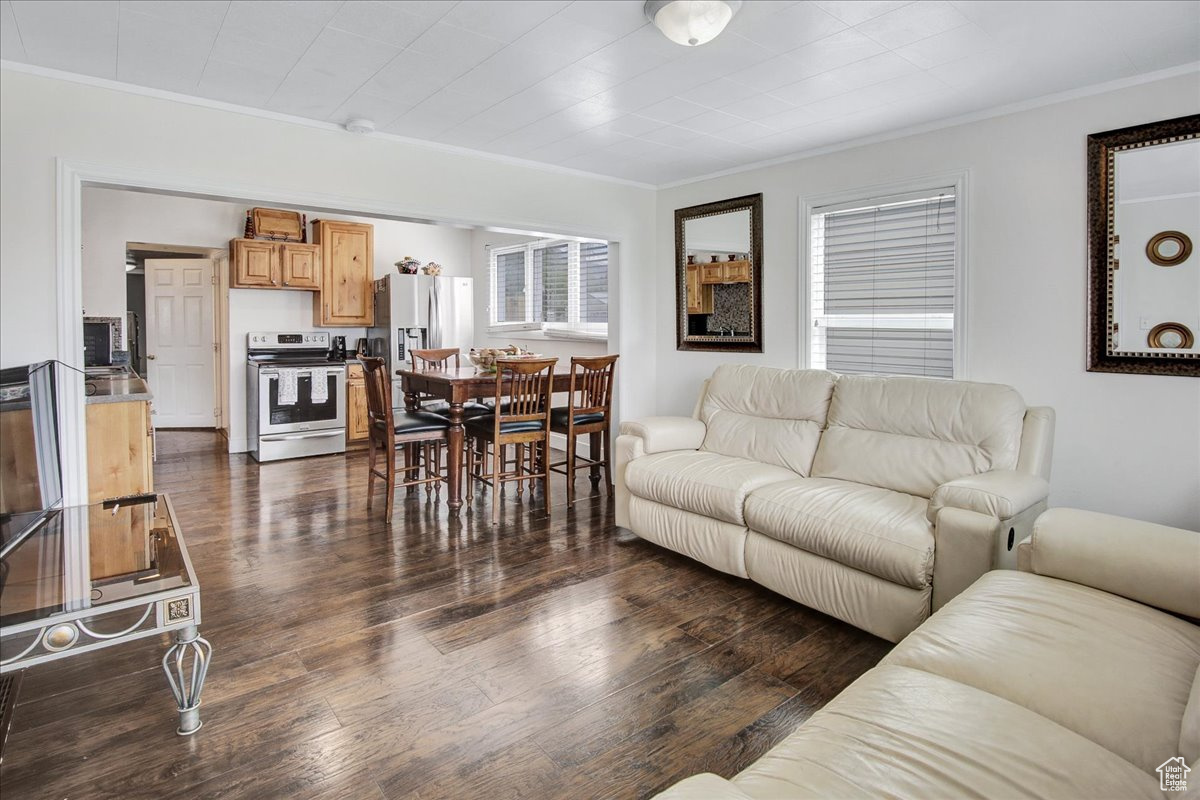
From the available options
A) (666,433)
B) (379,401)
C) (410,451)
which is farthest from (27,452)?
(666,433)

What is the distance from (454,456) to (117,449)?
1.81m

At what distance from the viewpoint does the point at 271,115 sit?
3.43 metres

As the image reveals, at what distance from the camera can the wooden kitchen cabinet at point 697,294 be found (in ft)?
16.0

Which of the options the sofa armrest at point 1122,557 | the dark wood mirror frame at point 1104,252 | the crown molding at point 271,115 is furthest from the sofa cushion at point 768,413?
the crown molding at point 271,115

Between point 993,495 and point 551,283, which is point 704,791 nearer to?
point 993,495

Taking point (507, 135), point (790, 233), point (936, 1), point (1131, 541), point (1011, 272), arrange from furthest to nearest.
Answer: point (790, 233)
point (507, 135)
point (1011, 272)
point (936, 1)
point (1131, 541)

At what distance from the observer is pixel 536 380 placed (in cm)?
438

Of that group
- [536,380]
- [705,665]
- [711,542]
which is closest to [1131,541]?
[705,665]

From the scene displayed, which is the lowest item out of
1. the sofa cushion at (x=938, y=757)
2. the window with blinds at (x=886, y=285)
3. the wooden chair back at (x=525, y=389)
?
the sofa cushion at (x=938, y=757)

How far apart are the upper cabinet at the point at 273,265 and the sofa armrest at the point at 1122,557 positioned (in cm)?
644

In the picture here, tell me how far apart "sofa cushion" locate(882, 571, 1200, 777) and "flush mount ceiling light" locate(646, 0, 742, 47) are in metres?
2.02

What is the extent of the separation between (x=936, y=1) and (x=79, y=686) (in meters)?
3.78

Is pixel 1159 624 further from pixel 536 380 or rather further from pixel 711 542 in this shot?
pixel 536 380

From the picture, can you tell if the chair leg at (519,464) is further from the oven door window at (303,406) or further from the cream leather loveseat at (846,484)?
the oven door window at (303,406)
